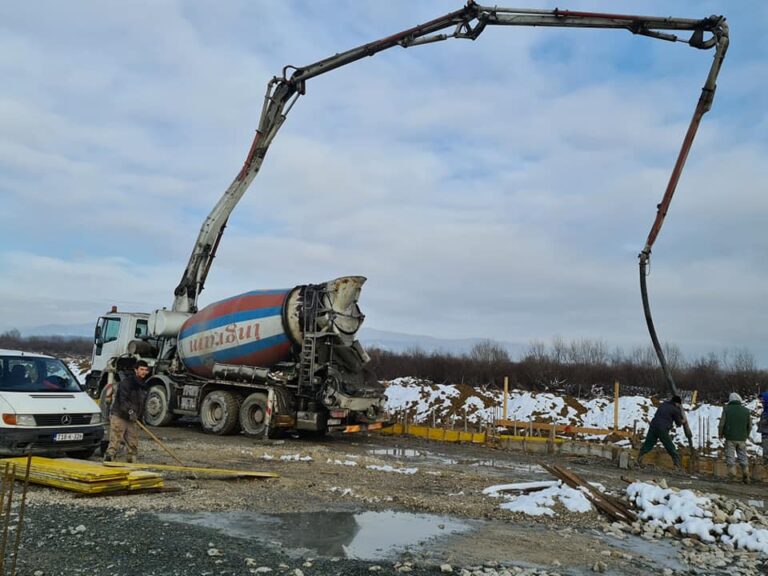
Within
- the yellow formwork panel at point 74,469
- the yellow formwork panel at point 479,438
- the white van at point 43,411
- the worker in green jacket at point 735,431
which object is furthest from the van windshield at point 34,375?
the worker in green jacket at point 735,431

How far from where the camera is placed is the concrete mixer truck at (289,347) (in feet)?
47.3

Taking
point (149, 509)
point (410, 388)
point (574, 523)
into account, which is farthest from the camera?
point (410, 388)

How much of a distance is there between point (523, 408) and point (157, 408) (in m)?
14.8

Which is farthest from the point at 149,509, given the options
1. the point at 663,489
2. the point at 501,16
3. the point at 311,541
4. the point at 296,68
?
the point at 296,68

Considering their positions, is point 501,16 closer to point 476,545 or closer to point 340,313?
point 340,313

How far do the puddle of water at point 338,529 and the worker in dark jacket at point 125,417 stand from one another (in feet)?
11.9

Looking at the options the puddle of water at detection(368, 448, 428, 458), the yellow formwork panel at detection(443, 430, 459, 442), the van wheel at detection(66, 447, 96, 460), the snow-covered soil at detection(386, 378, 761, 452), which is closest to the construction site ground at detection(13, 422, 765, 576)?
the van wheel at detection(66, 447, 96, 460)

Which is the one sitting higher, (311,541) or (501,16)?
(501,16)

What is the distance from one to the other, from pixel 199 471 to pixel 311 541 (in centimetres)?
385

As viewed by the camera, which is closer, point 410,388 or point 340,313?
point 340,313

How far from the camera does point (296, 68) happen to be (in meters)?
18.1

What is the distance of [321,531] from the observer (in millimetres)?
6992

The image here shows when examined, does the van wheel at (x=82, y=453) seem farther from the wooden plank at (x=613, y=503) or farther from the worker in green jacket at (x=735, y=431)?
the worker in green jacket at (x=735, y=431)

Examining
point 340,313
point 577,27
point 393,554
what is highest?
point 577,27
